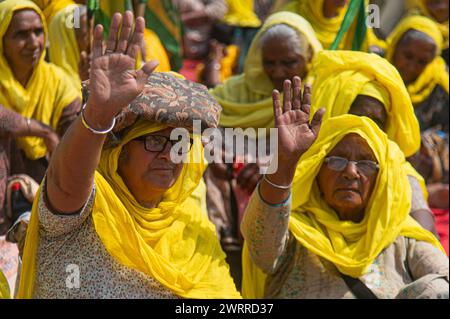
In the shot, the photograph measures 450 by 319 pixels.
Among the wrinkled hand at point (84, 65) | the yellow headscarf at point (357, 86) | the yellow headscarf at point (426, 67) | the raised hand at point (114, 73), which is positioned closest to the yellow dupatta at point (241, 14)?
the yellow headscarf at point (426, 67)

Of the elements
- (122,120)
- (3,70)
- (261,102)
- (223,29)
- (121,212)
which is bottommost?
(223,29)

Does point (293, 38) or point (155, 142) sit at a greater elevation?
point (155, 142)

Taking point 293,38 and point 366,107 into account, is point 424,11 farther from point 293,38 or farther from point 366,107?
point 366,107

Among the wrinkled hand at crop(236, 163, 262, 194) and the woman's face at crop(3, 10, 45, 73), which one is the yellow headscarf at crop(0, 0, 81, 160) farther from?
the wrinkled hand at crop(236, 163, 262, 194)

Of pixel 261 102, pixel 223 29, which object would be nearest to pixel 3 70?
pixel 261 102

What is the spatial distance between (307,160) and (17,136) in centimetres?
147

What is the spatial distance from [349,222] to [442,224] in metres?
2.26

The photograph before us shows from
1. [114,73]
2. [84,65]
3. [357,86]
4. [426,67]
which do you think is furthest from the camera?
[426,67]

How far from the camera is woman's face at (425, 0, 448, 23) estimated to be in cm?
932

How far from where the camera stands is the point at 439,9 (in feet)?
30.6

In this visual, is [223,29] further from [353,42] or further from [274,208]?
[274,208]

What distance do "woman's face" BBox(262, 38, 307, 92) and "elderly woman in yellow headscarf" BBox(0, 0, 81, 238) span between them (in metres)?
1.11

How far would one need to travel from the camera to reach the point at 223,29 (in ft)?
35.3

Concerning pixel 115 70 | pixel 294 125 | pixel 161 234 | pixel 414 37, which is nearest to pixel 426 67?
pixel 414 37
